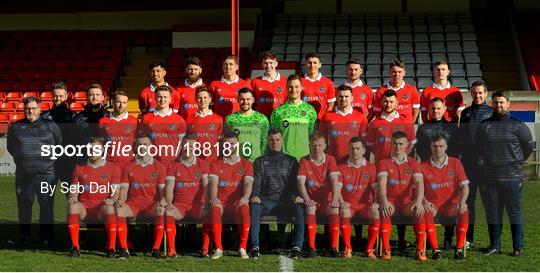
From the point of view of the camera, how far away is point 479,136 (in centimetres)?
700

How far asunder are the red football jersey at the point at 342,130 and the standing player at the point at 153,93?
142 cm

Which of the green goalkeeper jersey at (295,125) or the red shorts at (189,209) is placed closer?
the red shorts at (189,209)

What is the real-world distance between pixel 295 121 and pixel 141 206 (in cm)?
148

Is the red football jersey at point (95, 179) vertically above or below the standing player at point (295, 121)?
below

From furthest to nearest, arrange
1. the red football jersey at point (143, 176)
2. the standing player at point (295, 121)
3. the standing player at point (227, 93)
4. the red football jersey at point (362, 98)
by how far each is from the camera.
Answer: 1. the standing player at point (227, 93)
2. the red football jersey at point (362, 98)
3. the standing player at point (295, 121)
4. the red football jersey at point (143, 176)

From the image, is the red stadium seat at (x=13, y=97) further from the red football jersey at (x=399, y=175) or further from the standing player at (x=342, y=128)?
the red football jersey at (x=399, y=175)

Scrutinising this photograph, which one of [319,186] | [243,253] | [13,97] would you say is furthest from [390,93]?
[13,97]

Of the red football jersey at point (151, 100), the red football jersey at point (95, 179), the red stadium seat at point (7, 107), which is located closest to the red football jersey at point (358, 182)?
the red football jersey at point (151, 100)

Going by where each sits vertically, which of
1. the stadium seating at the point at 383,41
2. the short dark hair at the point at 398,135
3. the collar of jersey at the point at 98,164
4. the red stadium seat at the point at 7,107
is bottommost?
the collar of jersey at the point at 98,164

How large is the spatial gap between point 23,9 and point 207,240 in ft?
51.6

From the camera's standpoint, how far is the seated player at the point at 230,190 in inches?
267

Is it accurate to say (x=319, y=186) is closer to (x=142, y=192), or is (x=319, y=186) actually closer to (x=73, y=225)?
(x=142, y=192)

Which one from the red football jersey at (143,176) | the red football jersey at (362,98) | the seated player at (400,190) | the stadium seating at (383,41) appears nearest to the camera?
the seated player at (400,190)

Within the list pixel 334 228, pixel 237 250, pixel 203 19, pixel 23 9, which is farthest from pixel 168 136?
pixel 23 9
